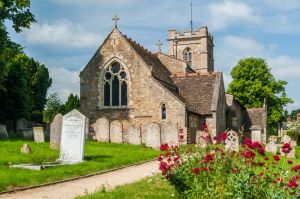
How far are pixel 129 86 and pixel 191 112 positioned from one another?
550 cm

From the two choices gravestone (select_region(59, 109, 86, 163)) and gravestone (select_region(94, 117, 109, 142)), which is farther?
gravestone (select_region(94, 117, 109, 142))

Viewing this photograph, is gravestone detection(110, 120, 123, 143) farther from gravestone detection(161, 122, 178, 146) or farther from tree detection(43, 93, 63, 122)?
tree detection(43, 93, 63, 122)

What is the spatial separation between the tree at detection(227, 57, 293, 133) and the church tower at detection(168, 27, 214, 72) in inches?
279

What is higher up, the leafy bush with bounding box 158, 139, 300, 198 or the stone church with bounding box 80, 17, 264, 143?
the stone church with bounding box 80, 17, 264, 143

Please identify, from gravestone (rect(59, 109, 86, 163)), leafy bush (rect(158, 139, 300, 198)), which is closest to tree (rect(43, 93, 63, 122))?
gravestone (rect(59, 109, 86, 163))

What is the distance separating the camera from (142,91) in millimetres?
33250

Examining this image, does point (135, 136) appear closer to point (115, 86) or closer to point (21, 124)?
point (115, 86)

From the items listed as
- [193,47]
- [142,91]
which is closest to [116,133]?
[142,91]

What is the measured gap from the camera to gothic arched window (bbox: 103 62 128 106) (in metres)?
34.4

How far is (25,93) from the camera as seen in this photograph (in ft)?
121

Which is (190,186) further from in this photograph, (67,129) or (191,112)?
(191,112)

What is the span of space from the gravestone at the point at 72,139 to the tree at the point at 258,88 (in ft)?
130

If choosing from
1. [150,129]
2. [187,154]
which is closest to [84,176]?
[187,154]

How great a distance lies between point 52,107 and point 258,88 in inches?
986
